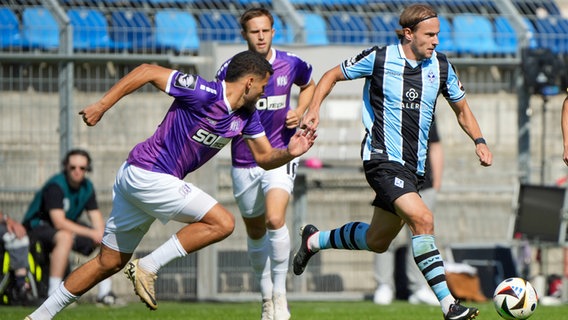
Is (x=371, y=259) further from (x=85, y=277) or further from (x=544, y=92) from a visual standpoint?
(x=85, y=277)

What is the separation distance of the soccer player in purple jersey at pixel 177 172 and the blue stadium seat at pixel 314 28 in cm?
658

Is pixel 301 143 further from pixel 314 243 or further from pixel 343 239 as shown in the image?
pixel 314 243

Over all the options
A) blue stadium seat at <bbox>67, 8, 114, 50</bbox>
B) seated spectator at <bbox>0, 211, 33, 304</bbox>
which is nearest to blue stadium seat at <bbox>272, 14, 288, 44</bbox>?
blue stadium seat at <bbox>67, 8, 114, 50</bbox>

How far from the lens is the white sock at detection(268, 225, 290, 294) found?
29.6 feet

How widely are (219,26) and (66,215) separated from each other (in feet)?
11.3

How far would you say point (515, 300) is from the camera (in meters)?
7.88

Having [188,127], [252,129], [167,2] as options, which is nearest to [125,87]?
[188,127]

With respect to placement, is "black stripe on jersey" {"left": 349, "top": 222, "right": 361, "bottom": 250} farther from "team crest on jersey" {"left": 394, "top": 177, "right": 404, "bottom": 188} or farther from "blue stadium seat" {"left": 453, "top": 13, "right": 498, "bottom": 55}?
"blue stadium seat" {"left": 453, "top": 13, "right": 498, "bottom": 55}

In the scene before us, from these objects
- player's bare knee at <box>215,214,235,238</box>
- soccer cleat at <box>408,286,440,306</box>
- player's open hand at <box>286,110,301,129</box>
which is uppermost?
player's open hand at <box>286,110,301,129</box>

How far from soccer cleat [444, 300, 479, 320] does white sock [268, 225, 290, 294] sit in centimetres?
192

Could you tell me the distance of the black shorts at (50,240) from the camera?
11594 mm

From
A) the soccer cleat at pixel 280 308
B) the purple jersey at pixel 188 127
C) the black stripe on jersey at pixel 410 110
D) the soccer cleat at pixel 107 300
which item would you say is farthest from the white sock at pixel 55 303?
the soccer cleat at pixel 107 300

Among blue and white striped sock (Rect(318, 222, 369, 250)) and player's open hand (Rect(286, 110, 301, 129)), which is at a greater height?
player's open hand (Rect(286, 110, 301, 129))

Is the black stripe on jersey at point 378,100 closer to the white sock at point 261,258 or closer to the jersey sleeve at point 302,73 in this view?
the jersey sleeve at point 302,73
